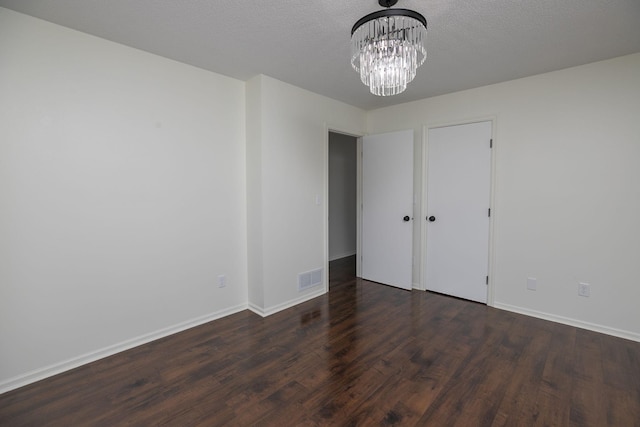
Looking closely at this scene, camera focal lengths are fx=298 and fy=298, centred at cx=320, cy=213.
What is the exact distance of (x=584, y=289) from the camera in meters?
2.88

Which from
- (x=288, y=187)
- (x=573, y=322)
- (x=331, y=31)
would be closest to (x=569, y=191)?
(x=573, y=322)

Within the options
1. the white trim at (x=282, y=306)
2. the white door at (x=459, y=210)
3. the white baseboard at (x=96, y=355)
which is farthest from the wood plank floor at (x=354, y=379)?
the white door at (x=459, y=210)

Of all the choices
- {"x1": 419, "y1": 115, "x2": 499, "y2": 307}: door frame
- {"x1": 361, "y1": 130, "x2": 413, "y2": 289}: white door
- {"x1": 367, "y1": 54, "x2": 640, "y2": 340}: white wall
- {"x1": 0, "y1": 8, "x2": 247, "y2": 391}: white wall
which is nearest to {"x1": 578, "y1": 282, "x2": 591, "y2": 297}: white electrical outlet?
{"x1": 367, "y1": 54, "x2": 640, "y2": 340}: white wall

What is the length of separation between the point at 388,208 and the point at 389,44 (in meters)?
2.58

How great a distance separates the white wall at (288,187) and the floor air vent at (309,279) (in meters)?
0.06

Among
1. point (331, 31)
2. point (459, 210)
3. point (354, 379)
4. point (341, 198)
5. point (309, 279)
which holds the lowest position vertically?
point (354, 379)

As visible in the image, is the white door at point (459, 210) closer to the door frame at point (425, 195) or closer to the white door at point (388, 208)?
the door frame at point (425, 195)

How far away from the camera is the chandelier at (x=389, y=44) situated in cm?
180

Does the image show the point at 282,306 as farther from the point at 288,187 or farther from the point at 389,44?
the point at 389,44

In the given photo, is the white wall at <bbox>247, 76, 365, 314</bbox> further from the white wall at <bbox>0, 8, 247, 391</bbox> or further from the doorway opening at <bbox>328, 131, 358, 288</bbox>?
the doorway opening at <bbox>328, 131, 358, 288</bbox>

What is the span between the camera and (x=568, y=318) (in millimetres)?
2959

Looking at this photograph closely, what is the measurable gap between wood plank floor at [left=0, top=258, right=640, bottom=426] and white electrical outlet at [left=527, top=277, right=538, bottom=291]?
33cm

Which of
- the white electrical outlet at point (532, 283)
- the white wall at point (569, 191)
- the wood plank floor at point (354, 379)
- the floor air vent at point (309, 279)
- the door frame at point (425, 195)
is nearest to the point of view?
the wood plank floor at point (354, 379)

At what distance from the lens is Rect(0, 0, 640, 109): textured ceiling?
6.25ft
